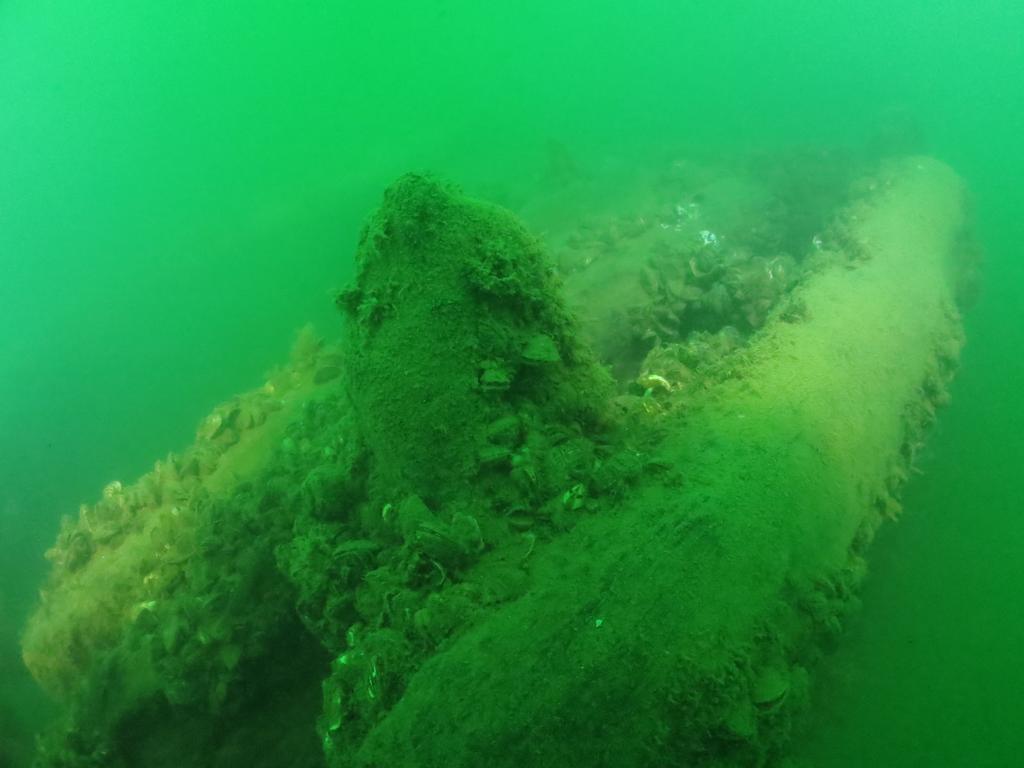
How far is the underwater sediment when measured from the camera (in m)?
2.47

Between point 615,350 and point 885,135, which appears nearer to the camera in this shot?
point 615,350

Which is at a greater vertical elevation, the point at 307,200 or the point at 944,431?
the point at 307,200

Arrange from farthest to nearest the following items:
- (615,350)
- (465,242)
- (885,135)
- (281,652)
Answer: (885,135), (615,350), (281,652), (465,242)

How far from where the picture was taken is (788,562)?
309 centimetres

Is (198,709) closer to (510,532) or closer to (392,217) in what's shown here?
(510,532)

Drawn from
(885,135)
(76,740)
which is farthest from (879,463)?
(885,135)

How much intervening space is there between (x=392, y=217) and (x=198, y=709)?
12.3 ft

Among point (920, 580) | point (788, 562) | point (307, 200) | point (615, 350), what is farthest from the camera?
point (307, 200)

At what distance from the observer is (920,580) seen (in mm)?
4891

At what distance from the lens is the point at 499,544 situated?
10.1ft

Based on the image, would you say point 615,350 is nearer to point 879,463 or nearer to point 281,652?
point 879,463

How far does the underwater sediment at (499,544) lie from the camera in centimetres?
247

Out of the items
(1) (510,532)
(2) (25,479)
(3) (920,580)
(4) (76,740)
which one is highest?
(2) (25,479)

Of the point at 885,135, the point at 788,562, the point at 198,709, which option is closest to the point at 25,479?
the point at 198,709
